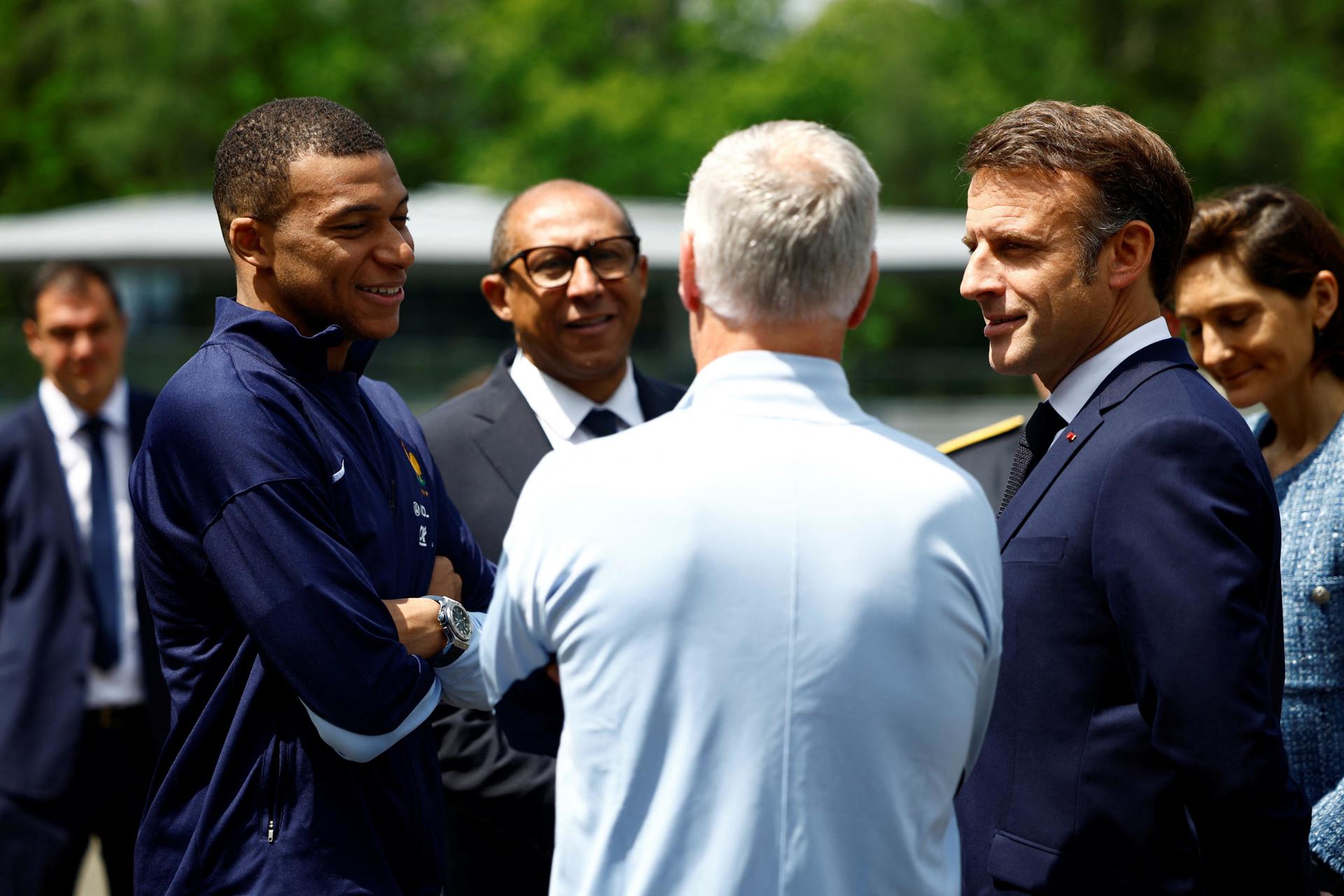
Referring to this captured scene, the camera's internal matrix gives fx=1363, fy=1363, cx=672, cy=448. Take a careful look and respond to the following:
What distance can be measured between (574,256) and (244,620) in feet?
6.40

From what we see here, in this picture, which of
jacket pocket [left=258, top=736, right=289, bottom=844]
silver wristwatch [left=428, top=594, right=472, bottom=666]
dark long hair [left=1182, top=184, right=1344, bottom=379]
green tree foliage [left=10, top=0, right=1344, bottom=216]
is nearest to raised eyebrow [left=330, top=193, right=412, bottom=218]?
silver wristwatch [left=428, top=594, right=472, bottom=666]

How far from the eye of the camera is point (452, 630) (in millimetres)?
2559

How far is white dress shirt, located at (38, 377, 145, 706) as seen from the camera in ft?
15.8

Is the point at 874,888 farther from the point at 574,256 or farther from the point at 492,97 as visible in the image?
the point at 492,97

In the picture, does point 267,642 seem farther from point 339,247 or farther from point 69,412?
point 69,412

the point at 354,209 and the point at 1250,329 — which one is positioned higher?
the point at 354,209

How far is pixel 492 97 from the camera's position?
33.5 metres

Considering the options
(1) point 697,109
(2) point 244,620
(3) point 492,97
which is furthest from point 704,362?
(3) point 492,97

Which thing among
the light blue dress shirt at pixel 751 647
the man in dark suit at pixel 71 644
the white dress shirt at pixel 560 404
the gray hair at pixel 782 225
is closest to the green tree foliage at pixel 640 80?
the man in dark suit at pixel 71 644

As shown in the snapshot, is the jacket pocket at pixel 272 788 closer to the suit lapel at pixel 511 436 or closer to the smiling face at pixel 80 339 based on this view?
the suit lapel at pixel 511 436

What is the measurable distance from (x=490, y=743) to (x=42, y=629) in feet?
7.27

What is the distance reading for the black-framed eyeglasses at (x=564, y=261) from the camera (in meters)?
3.97

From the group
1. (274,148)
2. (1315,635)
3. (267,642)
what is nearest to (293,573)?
(267,642)

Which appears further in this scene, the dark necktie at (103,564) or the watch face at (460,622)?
the dark necktie at (103,564)
